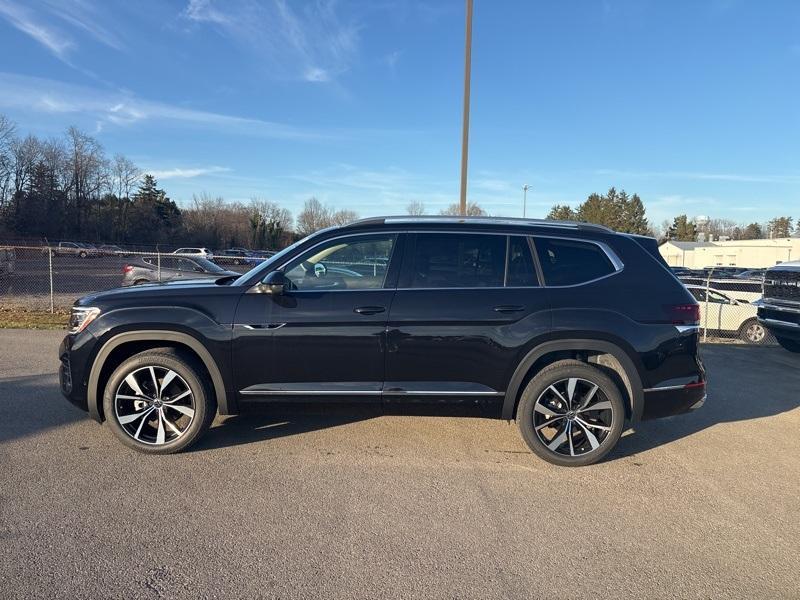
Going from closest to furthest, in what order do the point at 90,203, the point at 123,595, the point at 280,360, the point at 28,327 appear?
1. the point at 123,595
2. the point at 280,360
3. the point at 28,327
4. the point at 90,203

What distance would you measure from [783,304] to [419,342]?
25.1ft

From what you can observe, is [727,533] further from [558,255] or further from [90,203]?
[90,203]

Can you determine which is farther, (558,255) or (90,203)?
(90,203)

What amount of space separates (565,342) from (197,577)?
289 cm

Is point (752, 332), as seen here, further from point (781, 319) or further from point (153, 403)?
point (153, 403)

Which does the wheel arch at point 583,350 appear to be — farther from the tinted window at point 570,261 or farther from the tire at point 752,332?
the tire at point 752,332

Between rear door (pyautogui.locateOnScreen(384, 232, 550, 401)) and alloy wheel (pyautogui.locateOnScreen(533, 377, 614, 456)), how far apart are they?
0.40 m

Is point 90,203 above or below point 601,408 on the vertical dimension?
above

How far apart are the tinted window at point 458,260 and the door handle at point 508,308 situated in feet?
0.63

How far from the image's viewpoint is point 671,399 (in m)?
4.05

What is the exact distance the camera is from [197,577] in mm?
2633

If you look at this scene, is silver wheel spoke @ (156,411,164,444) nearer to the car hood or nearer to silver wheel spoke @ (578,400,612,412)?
the car hood

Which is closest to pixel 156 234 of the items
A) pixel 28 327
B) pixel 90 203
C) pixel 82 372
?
pixel 90 203

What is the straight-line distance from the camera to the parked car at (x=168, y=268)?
45.2 ft
